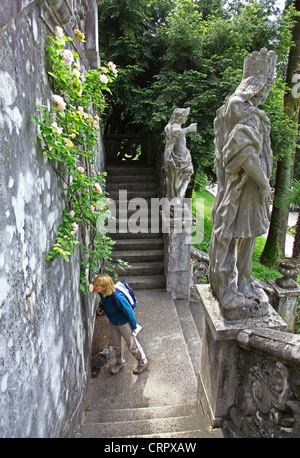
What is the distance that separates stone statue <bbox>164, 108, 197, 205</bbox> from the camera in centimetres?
586

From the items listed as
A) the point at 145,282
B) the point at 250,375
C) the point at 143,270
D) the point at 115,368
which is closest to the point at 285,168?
the point at 143,270

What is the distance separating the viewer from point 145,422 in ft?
9.84

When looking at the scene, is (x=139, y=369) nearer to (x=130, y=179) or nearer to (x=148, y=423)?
(x=148, y=423)

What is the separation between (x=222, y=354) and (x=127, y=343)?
1477 mm

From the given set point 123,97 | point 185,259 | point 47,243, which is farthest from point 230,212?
point 123,97

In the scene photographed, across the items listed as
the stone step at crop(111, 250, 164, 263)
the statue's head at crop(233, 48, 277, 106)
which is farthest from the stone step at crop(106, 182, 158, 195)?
the statue's head at crop(233, 48, 277, 106)

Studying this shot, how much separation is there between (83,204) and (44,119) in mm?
1059

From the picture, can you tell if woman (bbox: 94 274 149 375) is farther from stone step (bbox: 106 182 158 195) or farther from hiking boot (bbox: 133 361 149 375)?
stone step (bbox: 106 182 158 195)

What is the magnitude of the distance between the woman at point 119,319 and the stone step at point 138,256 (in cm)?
276

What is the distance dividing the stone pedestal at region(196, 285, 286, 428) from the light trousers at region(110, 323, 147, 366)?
3.71ft

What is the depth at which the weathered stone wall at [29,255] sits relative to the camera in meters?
1.46

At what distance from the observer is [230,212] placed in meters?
2.50

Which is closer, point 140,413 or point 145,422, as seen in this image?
point 145,422

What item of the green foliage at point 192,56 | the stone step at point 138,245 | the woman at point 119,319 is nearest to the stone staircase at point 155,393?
the woman at point 119,319
